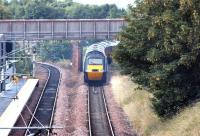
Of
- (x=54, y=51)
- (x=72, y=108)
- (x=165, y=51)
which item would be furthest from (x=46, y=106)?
(x=54, y=51)

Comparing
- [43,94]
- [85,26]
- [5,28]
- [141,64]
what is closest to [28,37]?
[5,28]

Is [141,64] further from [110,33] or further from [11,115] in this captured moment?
[110,33]

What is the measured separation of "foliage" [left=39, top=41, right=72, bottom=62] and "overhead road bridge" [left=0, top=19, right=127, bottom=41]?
28.2 meters

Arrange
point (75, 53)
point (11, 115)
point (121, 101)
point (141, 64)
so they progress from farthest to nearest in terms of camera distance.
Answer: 1. point (75, 53)
2. point (121, 101)
3. point (11, 115)
4. point (141, 64)

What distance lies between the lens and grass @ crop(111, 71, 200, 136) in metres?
27.0

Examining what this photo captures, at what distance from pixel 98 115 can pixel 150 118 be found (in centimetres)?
596

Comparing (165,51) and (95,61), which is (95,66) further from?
(165,51)

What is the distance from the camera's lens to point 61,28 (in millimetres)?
63406

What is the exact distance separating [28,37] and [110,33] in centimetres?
990

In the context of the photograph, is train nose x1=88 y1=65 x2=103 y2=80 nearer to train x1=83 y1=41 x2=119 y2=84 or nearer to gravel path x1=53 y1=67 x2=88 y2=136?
train x1=83 y1=41 x2=119 y2=84

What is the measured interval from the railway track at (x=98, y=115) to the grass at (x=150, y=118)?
1.57 metres

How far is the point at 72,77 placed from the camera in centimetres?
6462

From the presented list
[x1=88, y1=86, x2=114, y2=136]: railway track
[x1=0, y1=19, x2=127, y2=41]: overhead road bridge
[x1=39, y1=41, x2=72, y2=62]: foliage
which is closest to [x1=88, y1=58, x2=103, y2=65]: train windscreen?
[x1=88, y1=86, x2=114, y2=136]: railway track

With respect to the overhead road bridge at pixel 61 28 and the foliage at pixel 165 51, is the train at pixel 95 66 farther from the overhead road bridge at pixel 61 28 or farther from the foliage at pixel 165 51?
the foliage at pixel 165 51
